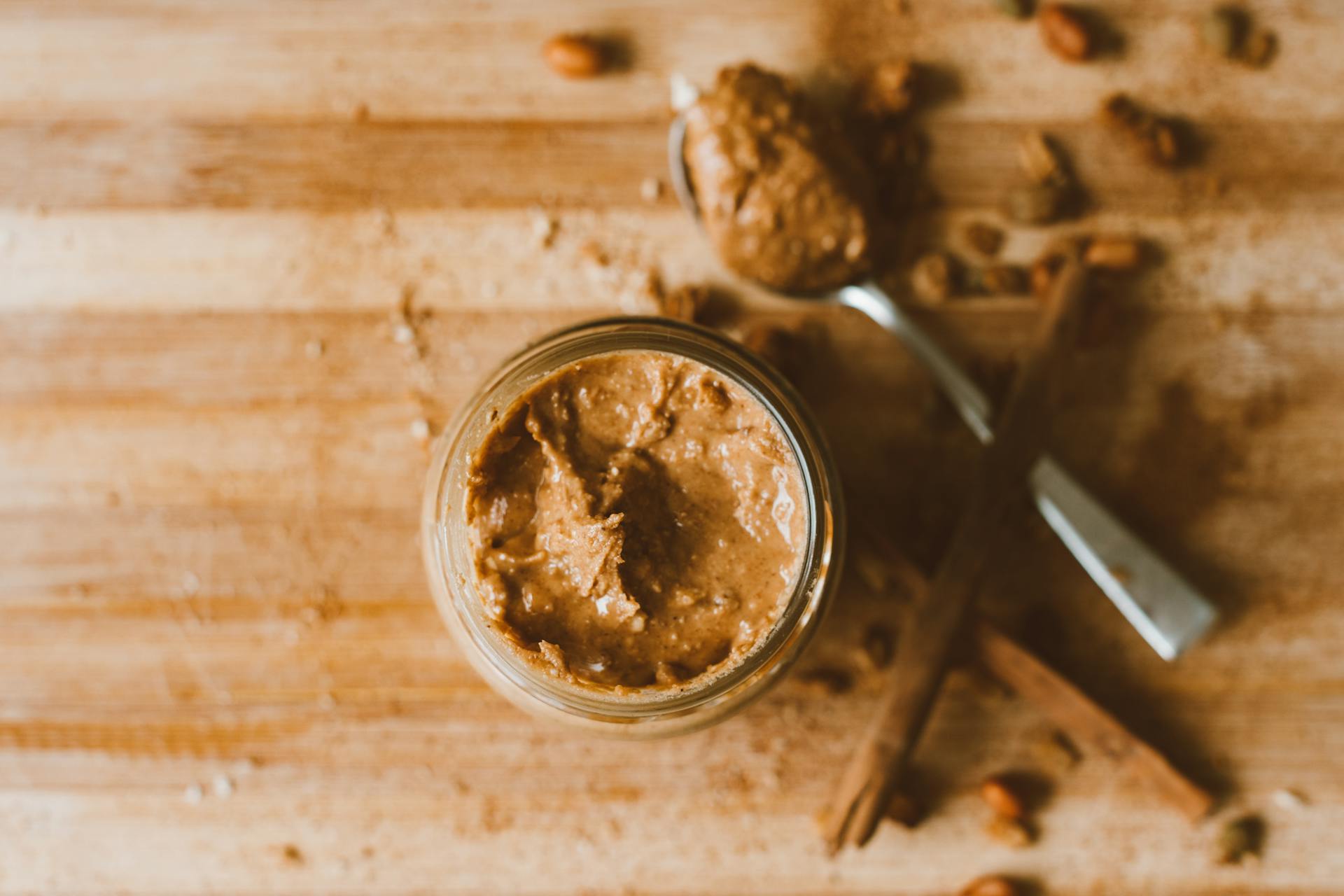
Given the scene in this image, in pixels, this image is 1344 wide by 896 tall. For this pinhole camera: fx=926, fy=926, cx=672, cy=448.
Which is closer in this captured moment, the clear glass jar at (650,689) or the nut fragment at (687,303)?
the clear glass jar at (650,689)

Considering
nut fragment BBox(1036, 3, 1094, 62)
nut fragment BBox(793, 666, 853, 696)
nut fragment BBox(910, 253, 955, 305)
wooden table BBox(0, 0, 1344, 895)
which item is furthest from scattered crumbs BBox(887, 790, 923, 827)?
nut fragment BBox(1036, 3, 1094, 62)

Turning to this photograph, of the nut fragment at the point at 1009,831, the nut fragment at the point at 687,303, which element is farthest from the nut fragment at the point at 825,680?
the nut fragment at the point at 687,303

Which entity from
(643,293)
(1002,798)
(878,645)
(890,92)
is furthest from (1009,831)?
(890,92)

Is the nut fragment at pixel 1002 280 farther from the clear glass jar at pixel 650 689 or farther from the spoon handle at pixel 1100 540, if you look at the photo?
the clear glass jar at pixel 650 689

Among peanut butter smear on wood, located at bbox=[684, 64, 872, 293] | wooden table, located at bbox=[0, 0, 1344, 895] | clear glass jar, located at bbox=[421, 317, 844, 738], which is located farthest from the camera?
wooden table, located at bbox=[0, 0, 1344, 895]

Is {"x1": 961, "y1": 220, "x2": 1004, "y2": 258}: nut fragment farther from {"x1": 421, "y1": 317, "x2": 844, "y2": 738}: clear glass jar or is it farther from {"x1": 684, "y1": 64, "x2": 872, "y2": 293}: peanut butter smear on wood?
{"x1": 421, "y1": 317, "x2": 844, "y2": 738}: clear glass jar

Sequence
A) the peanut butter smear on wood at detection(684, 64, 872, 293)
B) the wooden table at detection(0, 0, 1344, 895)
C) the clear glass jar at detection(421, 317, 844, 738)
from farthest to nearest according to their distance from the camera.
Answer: the wooden table at detection(0, 0, 1344, 895) < the peanut butter smear on wood at detection(684, 64, 872, 293) < the clear glass jar at detection(421, 317, 844, 738)

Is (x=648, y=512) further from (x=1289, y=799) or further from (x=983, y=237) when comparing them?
(x=1289, y=799)

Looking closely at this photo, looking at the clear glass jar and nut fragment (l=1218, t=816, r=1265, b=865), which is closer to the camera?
the clear glass jar
